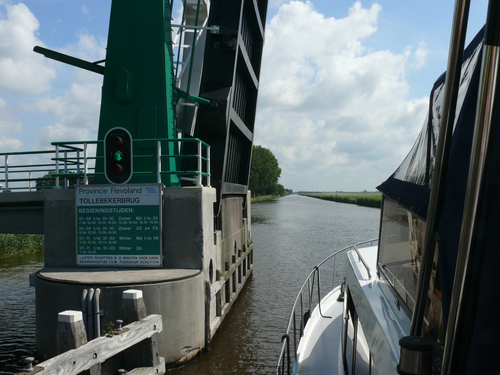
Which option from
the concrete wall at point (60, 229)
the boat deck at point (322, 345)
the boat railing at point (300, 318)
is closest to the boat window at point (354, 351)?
the boat deck at point (322, 345)

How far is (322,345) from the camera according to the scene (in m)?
4.94

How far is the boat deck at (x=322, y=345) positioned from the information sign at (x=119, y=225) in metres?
3.06

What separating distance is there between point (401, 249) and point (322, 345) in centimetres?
236

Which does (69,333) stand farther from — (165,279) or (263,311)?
(263,311)

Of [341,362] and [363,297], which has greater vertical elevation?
[363,297]

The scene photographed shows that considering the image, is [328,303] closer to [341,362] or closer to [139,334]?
[341,362]

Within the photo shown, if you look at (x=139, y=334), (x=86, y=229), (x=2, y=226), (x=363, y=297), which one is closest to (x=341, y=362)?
(x=363, y=297)

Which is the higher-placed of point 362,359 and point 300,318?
point 362,359

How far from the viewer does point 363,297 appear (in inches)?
132

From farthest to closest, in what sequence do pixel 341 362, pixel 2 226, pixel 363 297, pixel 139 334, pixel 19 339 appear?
pixel 2 226 → pixel 19 339 → pixel 139 334 → pixel 341 362 → pixel 363 297

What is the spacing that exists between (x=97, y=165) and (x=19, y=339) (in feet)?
12.4

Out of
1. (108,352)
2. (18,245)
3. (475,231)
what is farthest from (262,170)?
(475,231)

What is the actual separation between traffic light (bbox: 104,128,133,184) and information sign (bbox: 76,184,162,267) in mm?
1112

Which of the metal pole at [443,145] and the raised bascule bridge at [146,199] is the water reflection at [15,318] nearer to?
the raised bascule bridge at [146,199]
